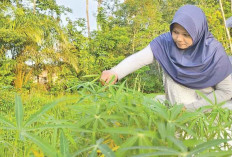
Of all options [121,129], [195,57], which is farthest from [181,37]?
[121,129]

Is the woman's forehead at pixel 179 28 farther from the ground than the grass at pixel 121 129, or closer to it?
farther from the ground

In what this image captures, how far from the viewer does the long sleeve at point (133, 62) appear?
1.41 meters

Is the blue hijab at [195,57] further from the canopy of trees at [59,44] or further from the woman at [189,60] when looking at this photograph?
the canopy of trees at [59,44]

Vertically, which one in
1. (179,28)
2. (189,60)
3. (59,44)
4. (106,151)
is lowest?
(106,151)

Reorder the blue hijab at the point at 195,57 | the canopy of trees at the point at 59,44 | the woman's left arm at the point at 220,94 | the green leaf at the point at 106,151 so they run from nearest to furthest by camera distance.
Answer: the green leaf at the point at 106,151, the woman's left arm at the point at 220,94, the blue hijab at the point at 195,57, the canopy of trees at the point at 59,44

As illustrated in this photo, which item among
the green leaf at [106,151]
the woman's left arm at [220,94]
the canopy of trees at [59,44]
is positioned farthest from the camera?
the canopy of trees at [59,44]

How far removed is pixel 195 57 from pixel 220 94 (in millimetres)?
250

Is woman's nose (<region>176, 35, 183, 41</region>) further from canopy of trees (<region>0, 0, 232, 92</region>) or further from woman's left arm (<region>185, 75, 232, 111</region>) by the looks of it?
canopy of trees (<region>0, 0, 232, 92</region>)

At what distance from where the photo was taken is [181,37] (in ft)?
4.64

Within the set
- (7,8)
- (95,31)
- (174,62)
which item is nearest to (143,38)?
(95,31)

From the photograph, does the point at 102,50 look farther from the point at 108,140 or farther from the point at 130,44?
the point at 108,140

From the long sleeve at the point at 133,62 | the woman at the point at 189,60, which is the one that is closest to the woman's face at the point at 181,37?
the woman at the point at 189,60

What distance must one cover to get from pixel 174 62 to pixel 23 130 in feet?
4.39

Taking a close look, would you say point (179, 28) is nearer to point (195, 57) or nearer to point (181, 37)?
point (181, 37)
